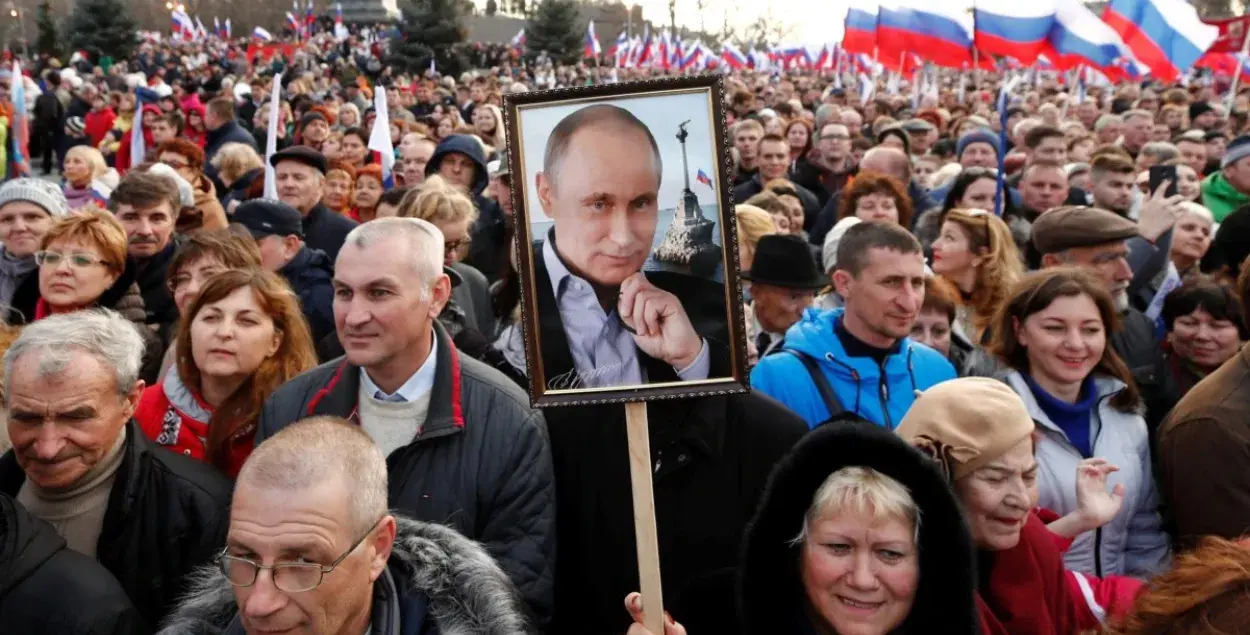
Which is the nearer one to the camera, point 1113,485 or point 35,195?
point 1113,485

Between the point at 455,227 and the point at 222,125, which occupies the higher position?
the point at 222,125

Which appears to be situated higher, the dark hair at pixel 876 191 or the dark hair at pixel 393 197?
the dark hair at pixel 393 197

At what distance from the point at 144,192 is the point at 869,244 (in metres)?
3.44

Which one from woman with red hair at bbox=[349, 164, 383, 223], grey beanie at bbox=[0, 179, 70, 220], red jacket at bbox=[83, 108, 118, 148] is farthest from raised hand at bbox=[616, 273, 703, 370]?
red jacket at bbox=[83, 108, 118, 148]

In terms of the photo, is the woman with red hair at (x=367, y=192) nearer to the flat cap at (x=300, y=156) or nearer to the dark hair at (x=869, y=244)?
the flat cap at (x=300, y=156)

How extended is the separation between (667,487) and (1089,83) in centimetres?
2305

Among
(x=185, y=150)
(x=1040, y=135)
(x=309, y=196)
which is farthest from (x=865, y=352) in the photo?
(x=185, y=150)

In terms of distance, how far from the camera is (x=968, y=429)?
285 centimetres

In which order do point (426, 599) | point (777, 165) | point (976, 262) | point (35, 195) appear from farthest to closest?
point (777, 165) < point (35, 195) < point (976, 262) < point (426, 599)

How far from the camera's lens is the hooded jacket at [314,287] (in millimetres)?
5043

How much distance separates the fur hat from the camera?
2.84 meters

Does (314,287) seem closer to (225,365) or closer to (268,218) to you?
(268,218)

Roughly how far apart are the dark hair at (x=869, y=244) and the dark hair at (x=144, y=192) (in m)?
3.27

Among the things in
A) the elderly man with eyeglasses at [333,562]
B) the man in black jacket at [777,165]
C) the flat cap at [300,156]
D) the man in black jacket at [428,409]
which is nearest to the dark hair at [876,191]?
the man in black jacket at [777,165]
